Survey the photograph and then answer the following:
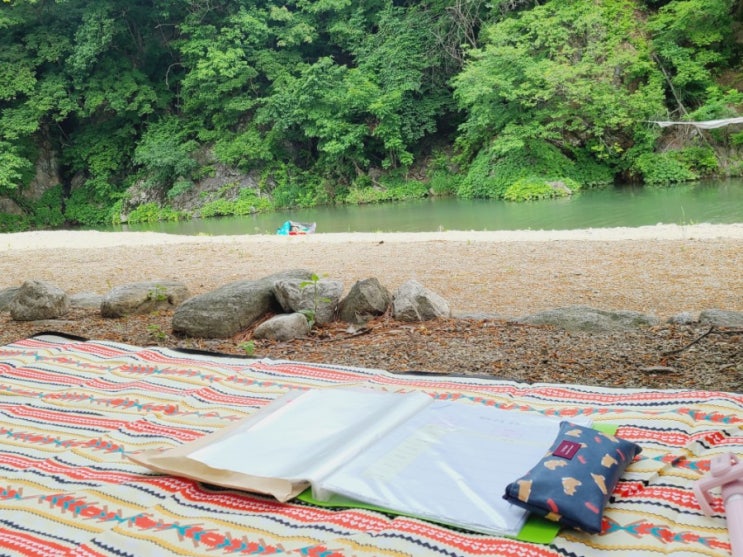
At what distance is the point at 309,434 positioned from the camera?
1465 mm

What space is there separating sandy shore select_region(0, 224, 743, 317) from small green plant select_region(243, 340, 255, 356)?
5.04ft

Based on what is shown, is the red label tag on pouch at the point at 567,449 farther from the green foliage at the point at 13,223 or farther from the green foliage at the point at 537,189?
the green foliage at the point at 13,223

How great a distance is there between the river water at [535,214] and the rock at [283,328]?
7.36m

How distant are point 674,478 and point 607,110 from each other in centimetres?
1606

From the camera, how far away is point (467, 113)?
19047mm

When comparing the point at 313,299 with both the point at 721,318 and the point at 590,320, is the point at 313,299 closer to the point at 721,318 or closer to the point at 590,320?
the point at 590,320

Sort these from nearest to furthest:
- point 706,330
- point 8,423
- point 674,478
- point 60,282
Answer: point 674,478 → point 8,423 → point 706,330 → point 60,282

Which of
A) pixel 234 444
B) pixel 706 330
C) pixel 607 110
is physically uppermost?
pixel 607 110

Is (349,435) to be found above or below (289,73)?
below

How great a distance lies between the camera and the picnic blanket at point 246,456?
1.08m

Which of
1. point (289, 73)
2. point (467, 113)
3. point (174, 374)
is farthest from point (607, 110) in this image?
point (174, 374)

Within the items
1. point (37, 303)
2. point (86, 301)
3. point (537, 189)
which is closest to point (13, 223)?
point (537, 189)

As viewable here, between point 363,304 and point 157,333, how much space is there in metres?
1.19

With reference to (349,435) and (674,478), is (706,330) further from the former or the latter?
(349,435)
